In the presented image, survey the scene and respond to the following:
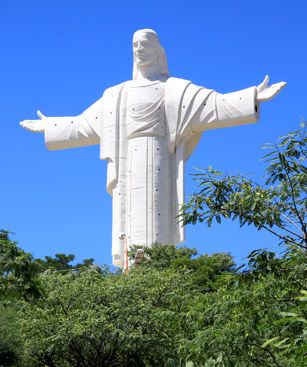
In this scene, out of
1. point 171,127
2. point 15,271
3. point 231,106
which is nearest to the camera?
point 15,271

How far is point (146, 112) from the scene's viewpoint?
4131cm

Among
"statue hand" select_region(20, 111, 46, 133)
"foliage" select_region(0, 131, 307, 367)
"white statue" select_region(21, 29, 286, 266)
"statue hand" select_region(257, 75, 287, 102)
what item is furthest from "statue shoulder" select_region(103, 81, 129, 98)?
"foliage" select_region(0, 131, 307, 367)

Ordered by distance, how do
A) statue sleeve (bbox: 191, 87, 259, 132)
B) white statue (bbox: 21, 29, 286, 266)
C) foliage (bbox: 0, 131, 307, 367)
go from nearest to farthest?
foliage (bbox: 0, 131, 307, 367) → statue sleeve (bbox: 191, 87, 259, 132) → white statue (bbox: 21, 29, 286, 266)

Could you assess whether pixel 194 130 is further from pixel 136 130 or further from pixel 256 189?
pixel 256 189

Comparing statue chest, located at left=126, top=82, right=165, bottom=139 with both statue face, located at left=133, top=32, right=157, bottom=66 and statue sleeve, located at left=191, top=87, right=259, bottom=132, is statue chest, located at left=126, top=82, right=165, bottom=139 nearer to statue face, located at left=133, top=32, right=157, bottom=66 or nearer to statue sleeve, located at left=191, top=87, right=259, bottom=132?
statue face, located at left=133, top=32, right=157, bottom=66

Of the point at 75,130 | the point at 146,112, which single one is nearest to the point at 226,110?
the point at 146,112

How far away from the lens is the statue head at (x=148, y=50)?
1661 inches

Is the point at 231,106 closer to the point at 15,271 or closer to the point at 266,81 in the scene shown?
the point at 266,81

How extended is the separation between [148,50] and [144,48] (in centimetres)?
21

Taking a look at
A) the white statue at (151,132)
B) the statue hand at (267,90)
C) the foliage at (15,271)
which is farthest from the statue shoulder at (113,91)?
the foliage at (15,271)

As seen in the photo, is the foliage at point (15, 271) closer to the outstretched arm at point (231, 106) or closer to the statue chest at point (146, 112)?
the outstretched arm at point (231, 106)

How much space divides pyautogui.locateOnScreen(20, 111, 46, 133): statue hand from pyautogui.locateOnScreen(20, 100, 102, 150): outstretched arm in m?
0.06

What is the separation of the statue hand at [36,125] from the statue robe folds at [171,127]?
0.96 metres

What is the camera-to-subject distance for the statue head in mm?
42188
